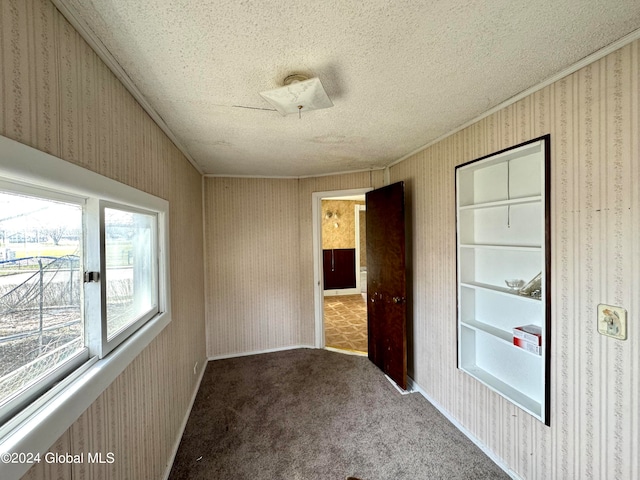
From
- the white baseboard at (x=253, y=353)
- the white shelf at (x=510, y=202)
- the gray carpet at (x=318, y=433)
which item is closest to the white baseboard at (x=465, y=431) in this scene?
the gray carpet at (x=318, y=433)

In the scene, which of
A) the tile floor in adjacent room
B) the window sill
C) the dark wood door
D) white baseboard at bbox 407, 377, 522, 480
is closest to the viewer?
the window sill

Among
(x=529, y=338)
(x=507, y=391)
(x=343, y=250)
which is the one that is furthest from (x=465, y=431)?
(x=343, y=250)

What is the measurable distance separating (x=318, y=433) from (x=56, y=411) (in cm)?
183

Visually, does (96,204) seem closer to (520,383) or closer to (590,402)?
(590,402)

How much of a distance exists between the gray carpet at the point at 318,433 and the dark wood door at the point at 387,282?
28cm

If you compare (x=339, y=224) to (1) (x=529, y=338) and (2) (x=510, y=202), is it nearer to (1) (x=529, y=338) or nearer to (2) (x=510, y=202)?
(2) (x=510, y=202)

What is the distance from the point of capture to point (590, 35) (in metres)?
1.15

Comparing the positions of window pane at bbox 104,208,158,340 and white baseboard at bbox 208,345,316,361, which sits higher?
window pane at bbox 104,208,158,340

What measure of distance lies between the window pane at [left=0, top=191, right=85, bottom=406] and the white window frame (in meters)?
0.06

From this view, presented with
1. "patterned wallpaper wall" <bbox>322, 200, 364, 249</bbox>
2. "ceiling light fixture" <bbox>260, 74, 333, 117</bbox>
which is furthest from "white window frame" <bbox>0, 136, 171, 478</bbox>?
"patterned wallpaper wall" <bbox>322, 200, 364, 249</bbox>

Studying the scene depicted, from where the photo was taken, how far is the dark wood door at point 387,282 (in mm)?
2627

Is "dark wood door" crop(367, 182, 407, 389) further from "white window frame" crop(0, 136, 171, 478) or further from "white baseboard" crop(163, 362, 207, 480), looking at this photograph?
"white window frame" crop(0, 136, 171, 478)

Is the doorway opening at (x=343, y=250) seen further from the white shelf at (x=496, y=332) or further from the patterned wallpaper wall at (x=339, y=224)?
the white shelf at (x=496, y=332)

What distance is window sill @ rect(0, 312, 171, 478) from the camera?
70 cm
